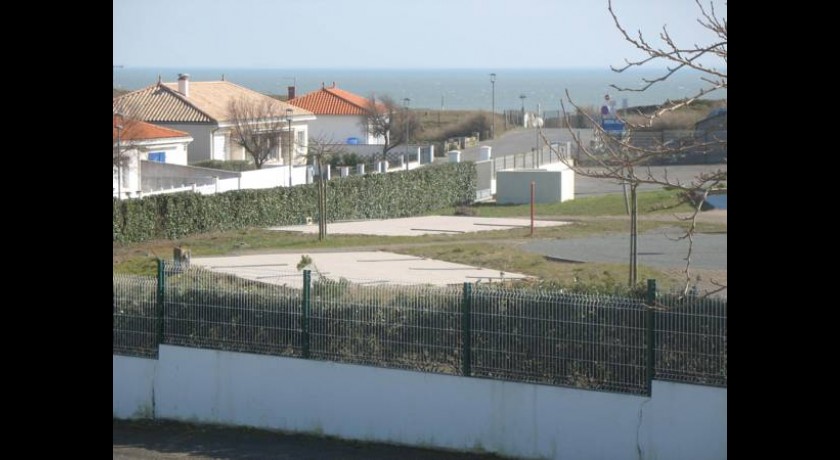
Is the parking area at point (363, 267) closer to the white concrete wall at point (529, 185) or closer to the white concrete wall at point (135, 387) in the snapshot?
the white concrete wall at point (135, 387)

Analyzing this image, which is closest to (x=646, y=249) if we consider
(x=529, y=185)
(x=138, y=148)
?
(x=529, y=185)

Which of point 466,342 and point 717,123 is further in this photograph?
point 466,342

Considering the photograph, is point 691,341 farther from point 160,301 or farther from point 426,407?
point 160,301

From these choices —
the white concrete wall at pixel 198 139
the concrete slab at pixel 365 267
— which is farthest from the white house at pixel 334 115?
the concrete slab at pixel 365 267

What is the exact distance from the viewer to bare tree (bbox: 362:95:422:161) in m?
62.2

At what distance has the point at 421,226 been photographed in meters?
37.7

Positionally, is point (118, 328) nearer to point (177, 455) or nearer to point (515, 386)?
point (177, 455)

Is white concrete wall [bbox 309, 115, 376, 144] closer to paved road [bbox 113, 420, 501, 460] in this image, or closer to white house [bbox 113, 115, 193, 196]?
white house [bbox 113, 115, 193, 196]

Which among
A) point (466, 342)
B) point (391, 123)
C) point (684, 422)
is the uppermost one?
point (391, 123)

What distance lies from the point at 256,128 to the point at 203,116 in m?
3.14

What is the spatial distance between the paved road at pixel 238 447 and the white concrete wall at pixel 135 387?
1.27 ft

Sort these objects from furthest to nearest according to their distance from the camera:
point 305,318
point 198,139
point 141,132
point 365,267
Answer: point 198,139 < point 141,132 < point 365,267 < point 305,318

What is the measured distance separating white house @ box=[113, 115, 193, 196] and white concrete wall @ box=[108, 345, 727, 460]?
997 inches
